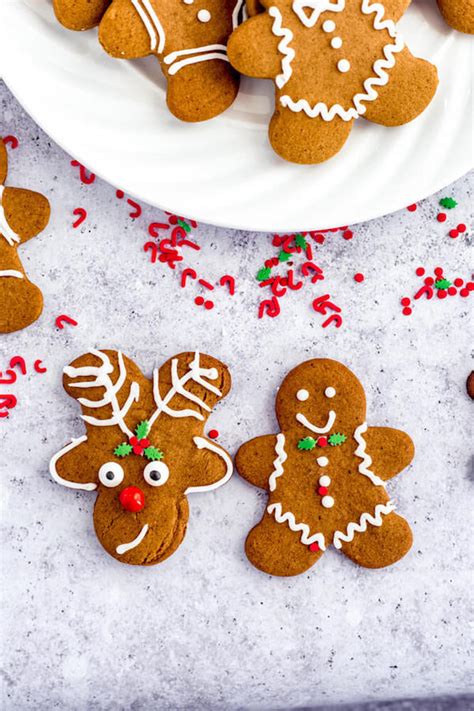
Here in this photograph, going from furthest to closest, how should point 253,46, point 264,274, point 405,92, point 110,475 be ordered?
point 264,274, point 110,475, point 405,92, point 253,46

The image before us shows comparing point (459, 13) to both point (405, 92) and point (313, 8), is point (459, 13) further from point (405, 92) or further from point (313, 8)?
point (313, 8)

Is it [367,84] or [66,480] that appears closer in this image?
[367,84]

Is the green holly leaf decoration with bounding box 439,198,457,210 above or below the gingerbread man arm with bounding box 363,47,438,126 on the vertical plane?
below

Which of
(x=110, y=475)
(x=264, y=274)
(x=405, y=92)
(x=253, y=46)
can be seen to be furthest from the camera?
(x=264, y=274)

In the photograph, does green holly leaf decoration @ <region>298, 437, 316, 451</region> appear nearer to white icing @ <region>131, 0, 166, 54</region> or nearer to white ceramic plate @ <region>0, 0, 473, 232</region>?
white ceramic plate @ <region>0, 0, 473, 232</region>

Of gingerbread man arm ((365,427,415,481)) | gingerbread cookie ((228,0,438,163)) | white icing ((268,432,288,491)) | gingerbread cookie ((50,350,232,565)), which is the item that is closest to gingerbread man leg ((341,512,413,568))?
gingerbread man arm ((365,427,415,481))

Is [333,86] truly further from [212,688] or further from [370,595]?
[212,688]

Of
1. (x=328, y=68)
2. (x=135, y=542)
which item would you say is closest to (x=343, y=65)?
(x=328, y=68)
